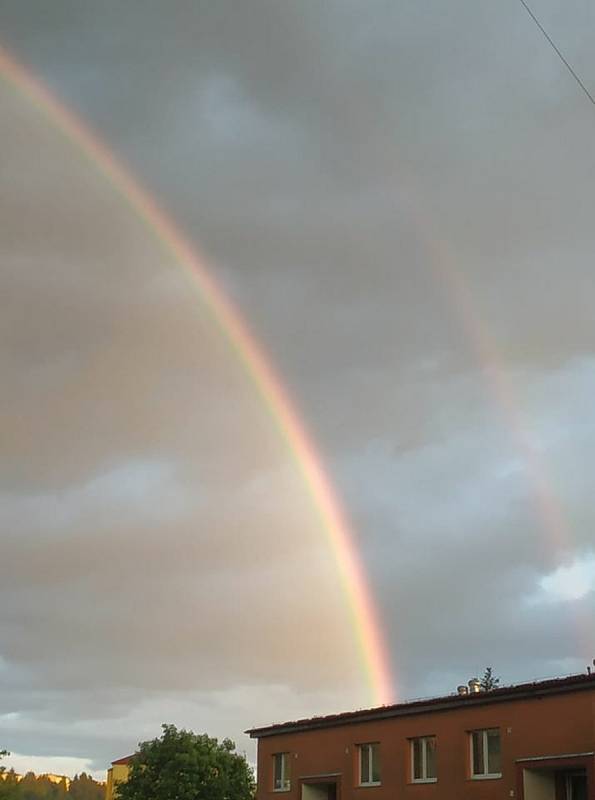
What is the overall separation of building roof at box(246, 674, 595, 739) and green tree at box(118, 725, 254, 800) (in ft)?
78.1

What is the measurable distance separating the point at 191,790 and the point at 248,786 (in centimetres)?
484

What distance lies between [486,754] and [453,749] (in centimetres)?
132

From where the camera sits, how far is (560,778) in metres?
29.4

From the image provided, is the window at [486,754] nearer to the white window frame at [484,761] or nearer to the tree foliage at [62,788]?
the white window frame at [484,761]

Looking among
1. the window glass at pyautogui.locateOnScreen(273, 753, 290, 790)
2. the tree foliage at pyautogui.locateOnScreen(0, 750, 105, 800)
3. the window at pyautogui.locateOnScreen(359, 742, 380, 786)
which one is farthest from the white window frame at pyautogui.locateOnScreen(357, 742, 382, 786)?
the tree foliage at pyautogui.locateOnScreen(0, 750, 105, 800)

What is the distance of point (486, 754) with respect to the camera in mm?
31250

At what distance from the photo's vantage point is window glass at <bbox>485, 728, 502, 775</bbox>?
30.7 metres

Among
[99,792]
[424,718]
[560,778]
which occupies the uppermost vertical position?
[99,792]

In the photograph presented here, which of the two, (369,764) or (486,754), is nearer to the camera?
(486,754)

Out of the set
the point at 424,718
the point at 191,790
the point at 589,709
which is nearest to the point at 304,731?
the point at 424,718

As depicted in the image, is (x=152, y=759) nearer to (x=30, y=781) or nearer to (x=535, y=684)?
(x=535, y=684)

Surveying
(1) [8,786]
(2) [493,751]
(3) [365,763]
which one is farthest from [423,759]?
(1) [8,786]

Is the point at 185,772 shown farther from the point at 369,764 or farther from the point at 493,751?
the point at 493,751

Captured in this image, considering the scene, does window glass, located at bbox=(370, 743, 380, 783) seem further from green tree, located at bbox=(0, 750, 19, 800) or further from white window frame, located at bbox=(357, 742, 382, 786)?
green tree, located at bbox=(0, 750, 19, 800)
